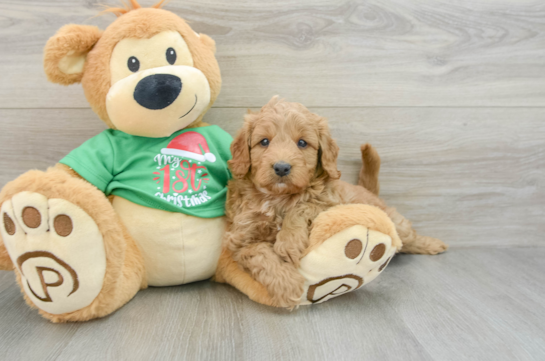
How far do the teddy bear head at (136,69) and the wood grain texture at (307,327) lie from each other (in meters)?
0.53

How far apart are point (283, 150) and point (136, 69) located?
1.58ft

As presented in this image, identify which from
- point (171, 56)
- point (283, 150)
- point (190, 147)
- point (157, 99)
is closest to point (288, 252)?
point (283, 150)

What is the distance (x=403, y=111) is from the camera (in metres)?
1.48

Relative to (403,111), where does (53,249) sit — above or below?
below

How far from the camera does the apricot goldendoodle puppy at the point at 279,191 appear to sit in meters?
0.99

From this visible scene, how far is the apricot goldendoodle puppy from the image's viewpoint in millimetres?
991

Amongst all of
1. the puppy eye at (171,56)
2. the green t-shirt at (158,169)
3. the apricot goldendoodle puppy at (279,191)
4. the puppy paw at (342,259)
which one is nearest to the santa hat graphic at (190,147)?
the green t-shirt at (158,169)

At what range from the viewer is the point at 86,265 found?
3.04 ft

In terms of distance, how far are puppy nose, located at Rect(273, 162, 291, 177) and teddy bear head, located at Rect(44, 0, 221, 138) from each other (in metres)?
0.33

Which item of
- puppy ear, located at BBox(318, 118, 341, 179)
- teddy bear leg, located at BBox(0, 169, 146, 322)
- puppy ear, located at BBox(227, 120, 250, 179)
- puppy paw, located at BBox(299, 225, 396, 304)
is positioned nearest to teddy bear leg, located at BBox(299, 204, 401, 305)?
puppy paw, located at BBox(299, 225, 396, 304)

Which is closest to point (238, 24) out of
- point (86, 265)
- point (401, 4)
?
point (401, 4)

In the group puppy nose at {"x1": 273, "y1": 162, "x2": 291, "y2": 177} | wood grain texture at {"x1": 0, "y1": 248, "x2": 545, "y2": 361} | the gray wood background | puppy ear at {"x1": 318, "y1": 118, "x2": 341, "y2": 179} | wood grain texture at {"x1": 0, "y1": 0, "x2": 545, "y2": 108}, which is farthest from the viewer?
wood grain texture at {"x1": 0, "y1": 0, "x2": 545, "y2": 108}

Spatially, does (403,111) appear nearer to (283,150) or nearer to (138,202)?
(283,150)

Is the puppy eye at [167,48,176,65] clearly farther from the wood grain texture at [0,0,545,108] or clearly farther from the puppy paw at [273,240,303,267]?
the puppy paw at [273,240,303,267]
